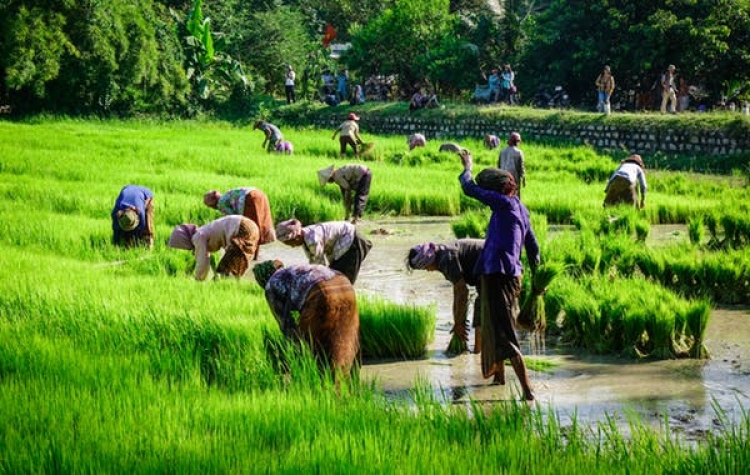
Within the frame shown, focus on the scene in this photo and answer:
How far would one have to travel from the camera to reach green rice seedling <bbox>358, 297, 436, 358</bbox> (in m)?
7.16

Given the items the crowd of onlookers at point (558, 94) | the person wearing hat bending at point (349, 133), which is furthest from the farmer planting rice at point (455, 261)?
the crowd of onlookers at point (558, 94)

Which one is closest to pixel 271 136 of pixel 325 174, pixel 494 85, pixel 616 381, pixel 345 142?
pixel 345 142

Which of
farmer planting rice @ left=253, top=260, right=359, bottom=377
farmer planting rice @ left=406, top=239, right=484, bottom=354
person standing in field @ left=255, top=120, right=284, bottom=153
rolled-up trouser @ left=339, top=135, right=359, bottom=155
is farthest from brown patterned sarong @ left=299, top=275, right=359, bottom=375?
person standing in field @ left=255, top=120, right=284, bottom=153

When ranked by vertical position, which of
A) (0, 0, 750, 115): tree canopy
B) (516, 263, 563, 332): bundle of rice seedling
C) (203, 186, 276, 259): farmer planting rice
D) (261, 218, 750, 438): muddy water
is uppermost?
(0, 0, 750, 115): tree canopy

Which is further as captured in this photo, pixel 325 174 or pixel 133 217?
pixel 325 174

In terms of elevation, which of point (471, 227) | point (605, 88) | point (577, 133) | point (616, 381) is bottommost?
point (616, 381)

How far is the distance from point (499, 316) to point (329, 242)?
1.73 metres

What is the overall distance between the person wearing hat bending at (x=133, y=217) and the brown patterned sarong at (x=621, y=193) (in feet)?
19.1

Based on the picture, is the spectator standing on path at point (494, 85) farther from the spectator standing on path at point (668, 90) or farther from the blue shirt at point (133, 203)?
the blue shirt at point (133, 203)

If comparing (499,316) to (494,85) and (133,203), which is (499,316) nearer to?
(133,203)

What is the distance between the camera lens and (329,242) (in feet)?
23.9

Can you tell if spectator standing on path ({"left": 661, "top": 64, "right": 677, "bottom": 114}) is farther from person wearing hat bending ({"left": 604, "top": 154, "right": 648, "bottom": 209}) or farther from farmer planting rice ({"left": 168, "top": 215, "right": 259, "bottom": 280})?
farmer planting rice ({"left": 168, "top": 215, "right": 259, "bottom": 280})

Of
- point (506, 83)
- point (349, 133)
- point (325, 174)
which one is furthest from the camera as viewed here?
point (506, 83)

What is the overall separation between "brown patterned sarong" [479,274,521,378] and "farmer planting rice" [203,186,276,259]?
3503mm
